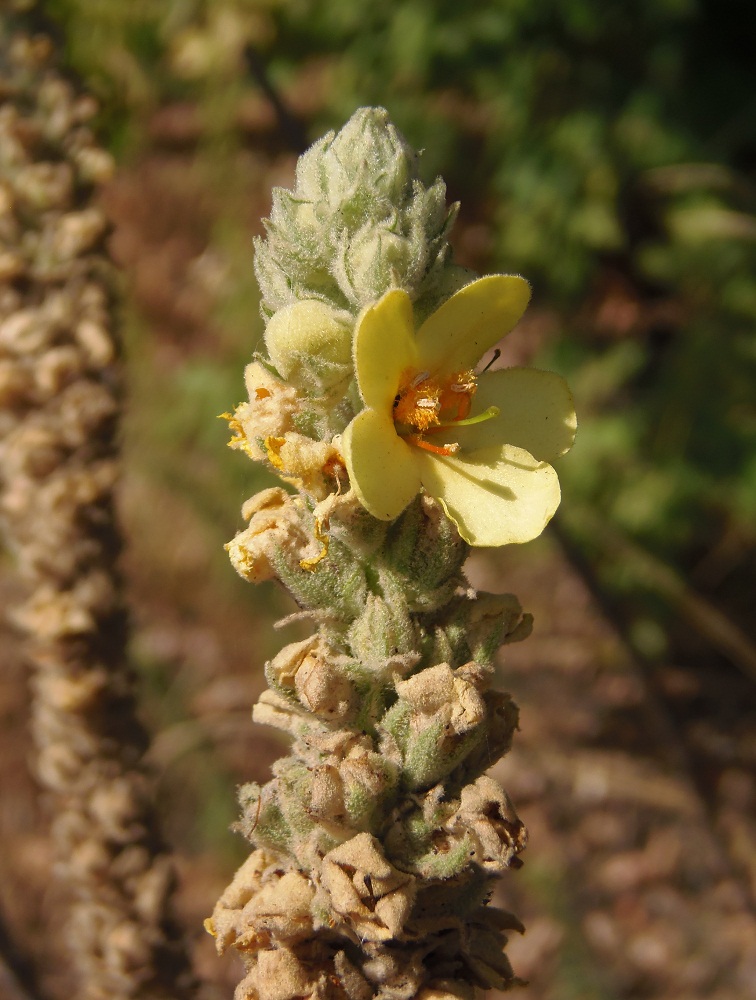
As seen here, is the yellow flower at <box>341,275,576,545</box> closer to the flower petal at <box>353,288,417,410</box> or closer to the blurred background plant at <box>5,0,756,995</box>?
the flower petal at <box>353,288,417,410</box>

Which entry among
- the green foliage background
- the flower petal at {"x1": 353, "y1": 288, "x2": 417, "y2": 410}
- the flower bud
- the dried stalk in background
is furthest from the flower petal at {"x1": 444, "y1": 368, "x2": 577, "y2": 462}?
the green foliage background

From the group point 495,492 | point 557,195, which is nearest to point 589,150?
point 557,195

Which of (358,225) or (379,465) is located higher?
(358,225)

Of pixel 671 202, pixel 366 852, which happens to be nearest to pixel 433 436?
pixel 366 852

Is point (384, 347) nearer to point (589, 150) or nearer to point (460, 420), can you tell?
point (460, 420)

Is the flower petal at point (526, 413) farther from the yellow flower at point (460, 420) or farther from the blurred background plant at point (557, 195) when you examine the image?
the blurred background plant at point (557, 195)

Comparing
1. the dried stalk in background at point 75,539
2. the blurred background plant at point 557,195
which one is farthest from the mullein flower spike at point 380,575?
the blurred background plant at point 557,195

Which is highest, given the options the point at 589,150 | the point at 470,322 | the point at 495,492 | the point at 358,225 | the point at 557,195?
the point at 589,150
